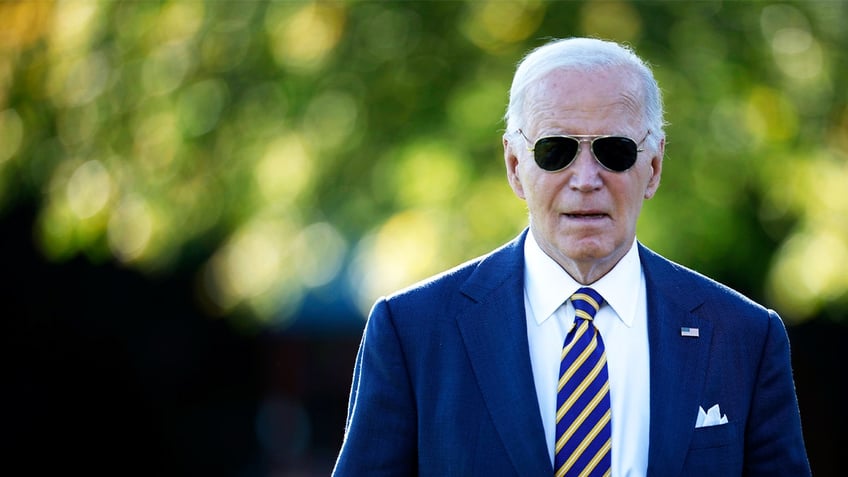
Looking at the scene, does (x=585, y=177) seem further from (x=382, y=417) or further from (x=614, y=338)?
(x=382, y=417)

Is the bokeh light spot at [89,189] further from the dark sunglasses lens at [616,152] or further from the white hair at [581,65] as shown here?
the dark sunglasses lens at [616,152]

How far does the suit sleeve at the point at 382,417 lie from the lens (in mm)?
2982

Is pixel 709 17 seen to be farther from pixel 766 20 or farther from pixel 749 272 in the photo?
pixel 749 272

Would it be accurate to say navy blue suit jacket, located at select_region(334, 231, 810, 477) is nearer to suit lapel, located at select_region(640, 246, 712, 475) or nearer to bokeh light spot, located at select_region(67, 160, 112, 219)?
suit lapel, located at select_region(640, 246, 712, 475)

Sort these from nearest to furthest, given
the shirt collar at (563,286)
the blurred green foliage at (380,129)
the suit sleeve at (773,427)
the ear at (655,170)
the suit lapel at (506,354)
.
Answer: the suit lapel at (506,354)
the suit sleeve at (773,427)
the shirt collar at (563,286)
the ear at (655,170)
the blurred green foliage at (380,129)

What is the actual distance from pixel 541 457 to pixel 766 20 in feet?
14.4

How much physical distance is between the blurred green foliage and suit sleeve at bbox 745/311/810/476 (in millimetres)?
3021

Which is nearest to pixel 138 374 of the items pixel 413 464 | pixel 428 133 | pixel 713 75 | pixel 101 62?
pixel 101 62

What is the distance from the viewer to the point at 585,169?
3.05 meters

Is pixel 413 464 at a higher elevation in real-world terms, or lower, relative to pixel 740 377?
lower

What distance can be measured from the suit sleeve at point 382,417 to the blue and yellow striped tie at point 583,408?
14.7 inches

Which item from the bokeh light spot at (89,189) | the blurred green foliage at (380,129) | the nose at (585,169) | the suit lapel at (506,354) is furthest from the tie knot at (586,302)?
the bokeh light spot at (89,189)

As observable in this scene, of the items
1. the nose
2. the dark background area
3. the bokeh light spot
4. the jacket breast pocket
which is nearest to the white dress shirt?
the jacket breast pocket

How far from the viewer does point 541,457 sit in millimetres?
2883
